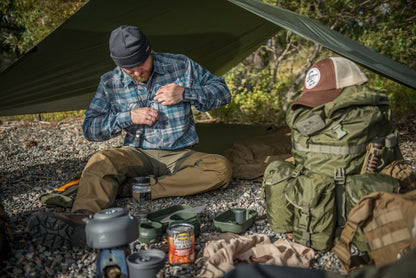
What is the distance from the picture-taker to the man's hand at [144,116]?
9.06 feet

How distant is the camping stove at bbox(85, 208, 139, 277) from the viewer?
158cm

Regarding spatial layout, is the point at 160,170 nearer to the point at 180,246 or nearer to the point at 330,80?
the point at 180,246

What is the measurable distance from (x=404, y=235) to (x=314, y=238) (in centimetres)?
47

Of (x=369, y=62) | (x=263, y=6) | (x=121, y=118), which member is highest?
(x=263, y=6)

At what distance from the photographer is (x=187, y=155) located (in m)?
2.99

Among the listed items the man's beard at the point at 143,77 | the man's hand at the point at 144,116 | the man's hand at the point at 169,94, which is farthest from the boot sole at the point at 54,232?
the man's beard at the point at 143,77

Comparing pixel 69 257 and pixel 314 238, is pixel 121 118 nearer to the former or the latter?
pixel 69 257

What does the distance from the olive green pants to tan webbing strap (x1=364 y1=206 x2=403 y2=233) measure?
1.35 metres

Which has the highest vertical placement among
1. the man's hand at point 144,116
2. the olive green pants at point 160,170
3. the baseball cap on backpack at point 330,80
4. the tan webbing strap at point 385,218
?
the baseball cap on backpack at point 330,80

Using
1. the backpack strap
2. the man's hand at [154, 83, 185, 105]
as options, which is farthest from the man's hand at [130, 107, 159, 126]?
the backpack strap

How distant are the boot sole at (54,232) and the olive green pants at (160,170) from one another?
492mm

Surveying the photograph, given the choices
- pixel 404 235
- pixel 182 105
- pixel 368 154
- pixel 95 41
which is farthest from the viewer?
pixel 95 41

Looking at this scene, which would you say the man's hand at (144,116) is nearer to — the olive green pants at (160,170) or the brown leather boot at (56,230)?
the olive green pants at (160,170)

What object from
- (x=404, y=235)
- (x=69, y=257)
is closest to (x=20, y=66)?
(x=69, y=257)
